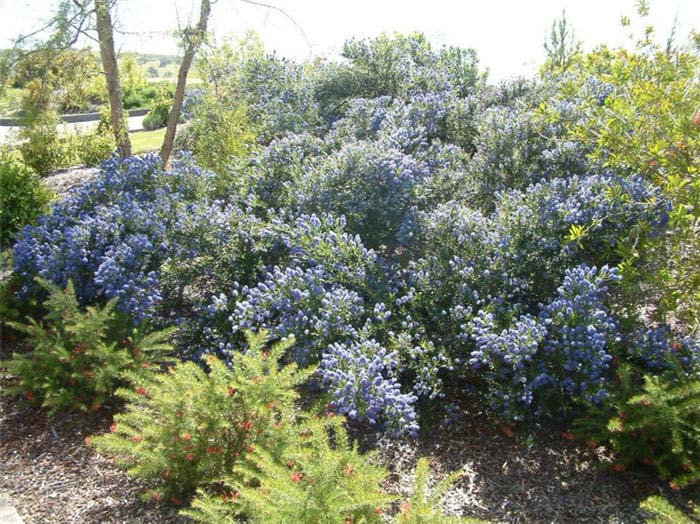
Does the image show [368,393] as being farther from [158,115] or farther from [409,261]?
[158,115]

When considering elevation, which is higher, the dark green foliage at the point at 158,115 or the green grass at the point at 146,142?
the dark green foliage at the point at 158,115

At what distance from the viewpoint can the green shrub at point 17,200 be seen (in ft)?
21.6

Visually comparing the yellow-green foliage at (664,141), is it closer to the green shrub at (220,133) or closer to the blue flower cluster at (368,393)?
the blue flower cluster at (368,393)

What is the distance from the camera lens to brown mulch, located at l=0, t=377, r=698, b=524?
3.15 meters

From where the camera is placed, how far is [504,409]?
3527 millimetres

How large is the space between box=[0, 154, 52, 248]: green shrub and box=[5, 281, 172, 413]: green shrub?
2.89 meters

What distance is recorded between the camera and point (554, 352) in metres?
3.56

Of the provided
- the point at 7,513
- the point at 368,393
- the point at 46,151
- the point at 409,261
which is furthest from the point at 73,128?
the point at 368,393

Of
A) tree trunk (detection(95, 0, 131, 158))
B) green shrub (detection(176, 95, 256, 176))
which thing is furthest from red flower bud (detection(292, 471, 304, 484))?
tree trunk (detection(95, 0, 131, 158))

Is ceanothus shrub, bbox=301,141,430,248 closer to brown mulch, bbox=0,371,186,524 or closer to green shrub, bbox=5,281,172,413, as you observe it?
green shrub, bbox=5,281,172,413

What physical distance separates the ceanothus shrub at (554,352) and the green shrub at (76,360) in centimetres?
224

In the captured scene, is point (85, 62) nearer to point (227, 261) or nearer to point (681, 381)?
point (227, 261)

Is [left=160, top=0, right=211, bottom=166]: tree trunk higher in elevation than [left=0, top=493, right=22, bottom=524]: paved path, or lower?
higher

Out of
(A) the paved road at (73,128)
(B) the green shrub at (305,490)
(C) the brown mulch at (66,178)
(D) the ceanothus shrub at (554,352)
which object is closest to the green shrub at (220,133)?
(C) the brown mulch at (66,178)
